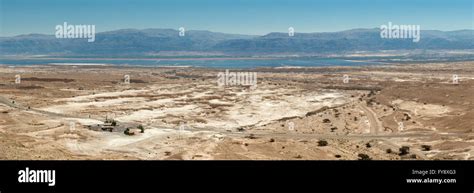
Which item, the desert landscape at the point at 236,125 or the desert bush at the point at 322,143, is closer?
the desert landscape at the point at 236,125

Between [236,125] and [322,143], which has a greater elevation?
[322,143]

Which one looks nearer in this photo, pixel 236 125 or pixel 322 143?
pixel 322 143

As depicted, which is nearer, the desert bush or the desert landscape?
the desert landscape

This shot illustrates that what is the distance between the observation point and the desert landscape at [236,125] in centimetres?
3619

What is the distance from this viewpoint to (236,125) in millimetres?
54781

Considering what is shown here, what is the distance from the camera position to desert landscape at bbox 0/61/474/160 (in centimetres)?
3619
